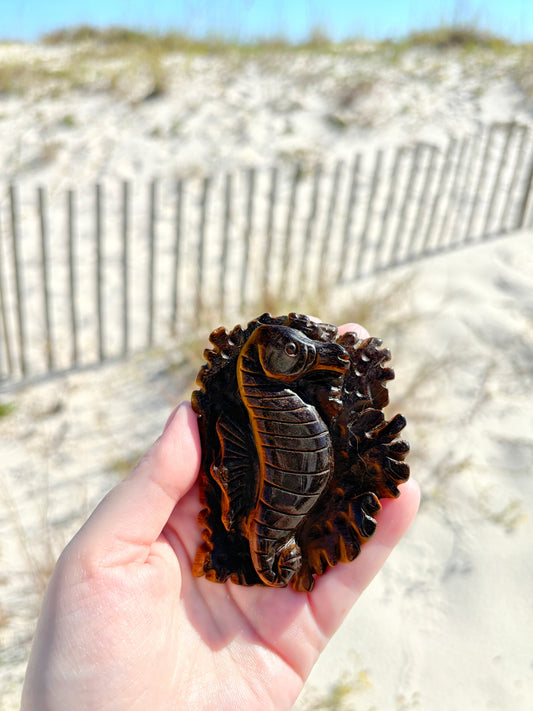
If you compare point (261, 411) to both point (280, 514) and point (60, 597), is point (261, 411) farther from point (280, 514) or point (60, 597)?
point (60, 597)

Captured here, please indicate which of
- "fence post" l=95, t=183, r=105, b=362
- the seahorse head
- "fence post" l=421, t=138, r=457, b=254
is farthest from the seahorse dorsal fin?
"fence post" l=421, t=138, r=457, b=254

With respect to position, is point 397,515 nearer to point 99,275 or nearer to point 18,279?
point 99,275

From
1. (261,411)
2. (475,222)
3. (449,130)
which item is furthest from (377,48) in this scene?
(261,411)

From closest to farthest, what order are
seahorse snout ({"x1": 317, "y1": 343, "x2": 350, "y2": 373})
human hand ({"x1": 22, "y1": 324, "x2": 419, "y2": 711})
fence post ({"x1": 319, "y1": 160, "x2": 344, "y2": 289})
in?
human hand ({"x1": 22, "y1": 324, "x2": 419, "y2": 711}) → seahorse snout ({"x1": 317, "y1": 343, "x2": 350, "y2": 373}) → fence post ({"x1": 319, "y1": 160, "x2": 344, "y2": 289})

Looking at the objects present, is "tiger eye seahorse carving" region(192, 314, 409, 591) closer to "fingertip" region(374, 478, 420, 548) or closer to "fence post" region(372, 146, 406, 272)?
"fingertip" region(374, 478, 420, 548)

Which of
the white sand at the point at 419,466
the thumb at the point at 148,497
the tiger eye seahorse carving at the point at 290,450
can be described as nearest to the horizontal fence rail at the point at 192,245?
the white sand at the point at 419,466

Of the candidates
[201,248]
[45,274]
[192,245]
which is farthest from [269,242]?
[45,274]

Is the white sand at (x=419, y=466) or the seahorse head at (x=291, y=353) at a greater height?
the seahorse head at (x=291, y=353)

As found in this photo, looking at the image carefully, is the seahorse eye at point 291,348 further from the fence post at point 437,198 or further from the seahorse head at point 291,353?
the fence post at point 437,198
